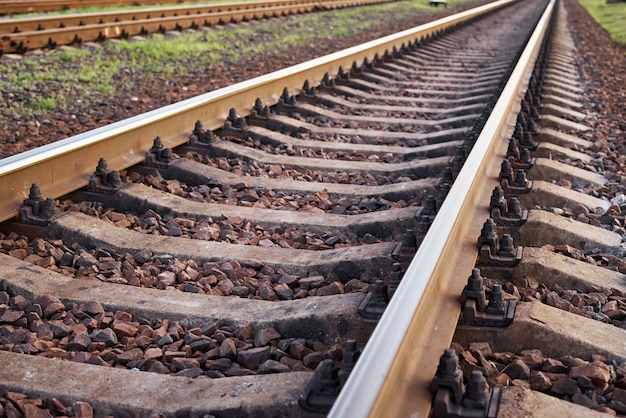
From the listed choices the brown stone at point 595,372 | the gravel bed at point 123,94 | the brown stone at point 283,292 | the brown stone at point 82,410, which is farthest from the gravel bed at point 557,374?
the gravel bed at point 123,94

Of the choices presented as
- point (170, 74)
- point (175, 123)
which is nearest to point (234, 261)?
point (175, 123)

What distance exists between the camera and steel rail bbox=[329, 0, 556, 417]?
2.03m

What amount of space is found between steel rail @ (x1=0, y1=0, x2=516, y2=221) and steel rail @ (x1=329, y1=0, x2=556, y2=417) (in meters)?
1.77

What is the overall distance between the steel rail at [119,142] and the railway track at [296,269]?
1cm

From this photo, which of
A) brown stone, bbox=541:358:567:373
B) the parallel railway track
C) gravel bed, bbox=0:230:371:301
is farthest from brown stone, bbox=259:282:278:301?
the parallel railway track

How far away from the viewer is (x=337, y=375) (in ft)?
7.57

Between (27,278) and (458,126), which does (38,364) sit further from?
(458,126)

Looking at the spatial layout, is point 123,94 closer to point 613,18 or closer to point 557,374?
point 557,374

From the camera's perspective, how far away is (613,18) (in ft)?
83.5

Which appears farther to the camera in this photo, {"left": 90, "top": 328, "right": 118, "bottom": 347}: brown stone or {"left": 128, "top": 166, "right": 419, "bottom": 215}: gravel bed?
{"left": 128, "top": 166, "right": 419, "bottom": 215}: gravel bed

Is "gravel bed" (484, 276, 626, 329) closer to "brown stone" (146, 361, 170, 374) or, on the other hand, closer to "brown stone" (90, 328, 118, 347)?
"brown stone" (146, 361, 170, 374)

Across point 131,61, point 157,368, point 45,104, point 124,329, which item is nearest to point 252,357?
point 157,368

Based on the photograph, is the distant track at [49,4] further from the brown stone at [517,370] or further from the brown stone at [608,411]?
the brown stone at [608,411]

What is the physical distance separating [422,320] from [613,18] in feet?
82.2
